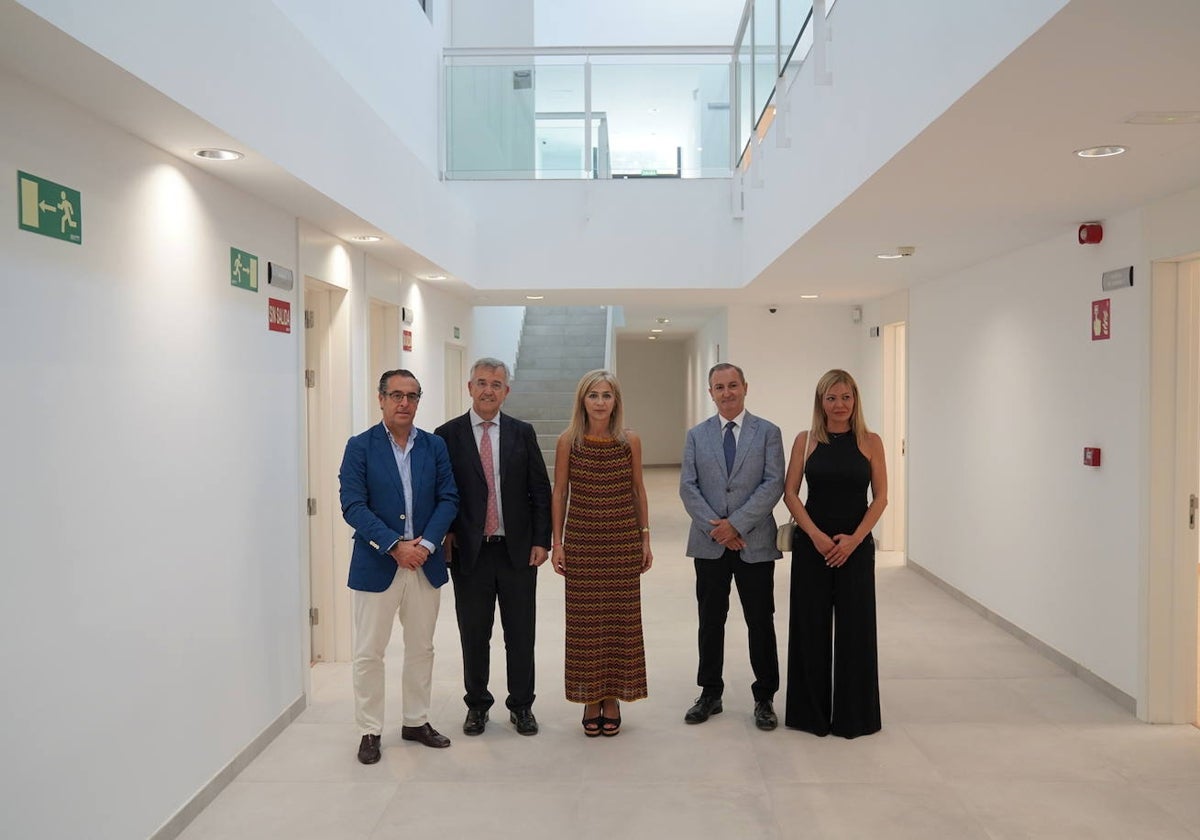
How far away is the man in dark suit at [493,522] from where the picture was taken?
4.38 meters

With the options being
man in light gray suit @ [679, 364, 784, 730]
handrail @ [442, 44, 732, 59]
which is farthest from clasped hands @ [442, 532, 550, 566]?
handrail @ [442, 44, 732, 59]

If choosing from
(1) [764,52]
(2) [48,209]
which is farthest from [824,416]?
(1) [764,52]

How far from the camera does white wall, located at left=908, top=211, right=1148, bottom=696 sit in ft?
16.3

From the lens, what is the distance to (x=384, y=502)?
4.14 metres

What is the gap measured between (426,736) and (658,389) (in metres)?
17.0

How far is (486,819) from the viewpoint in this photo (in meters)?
3.65

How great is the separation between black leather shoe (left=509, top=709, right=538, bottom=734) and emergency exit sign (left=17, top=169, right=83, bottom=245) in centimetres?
279

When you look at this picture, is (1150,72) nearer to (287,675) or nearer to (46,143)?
(46,143)

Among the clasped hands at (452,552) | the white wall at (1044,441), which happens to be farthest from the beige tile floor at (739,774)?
the clasped hands at (452,552)

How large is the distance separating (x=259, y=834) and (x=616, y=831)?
1283 mm

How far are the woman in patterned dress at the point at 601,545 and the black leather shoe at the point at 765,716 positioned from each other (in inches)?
24.0

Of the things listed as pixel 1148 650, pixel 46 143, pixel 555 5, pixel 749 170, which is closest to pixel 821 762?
pixel 1148 650

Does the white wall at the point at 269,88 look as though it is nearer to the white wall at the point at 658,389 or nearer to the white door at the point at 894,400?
the white door at the point at 894,400

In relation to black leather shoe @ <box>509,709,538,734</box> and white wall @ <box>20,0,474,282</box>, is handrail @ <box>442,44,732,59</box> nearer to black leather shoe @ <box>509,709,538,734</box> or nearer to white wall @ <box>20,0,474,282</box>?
white wall @ <box>20,0,474,282</box>
